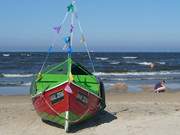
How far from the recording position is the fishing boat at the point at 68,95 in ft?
42.1

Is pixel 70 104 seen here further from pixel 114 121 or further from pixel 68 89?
pixel 114 121

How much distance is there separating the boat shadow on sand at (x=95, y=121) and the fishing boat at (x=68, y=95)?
262mm

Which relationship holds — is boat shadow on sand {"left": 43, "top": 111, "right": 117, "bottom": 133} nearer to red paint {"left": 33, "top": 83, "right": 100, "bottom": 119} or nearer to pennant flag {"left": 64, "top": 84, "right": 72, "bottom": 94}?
red paint {"left": 33, "top": 83, "right": 100, "bottom": 119}

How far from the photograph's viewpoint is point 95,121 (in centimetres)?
1436

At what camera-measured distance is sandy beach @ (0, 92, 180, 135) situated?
13031 mm

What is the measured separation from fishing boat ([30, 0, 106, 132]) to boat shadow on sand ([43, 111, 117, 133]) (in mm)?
262

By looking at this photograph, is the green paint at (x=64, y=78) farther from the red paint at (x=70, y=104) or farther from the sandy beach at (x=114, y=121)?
the sandy beach at (x=114, y=121)

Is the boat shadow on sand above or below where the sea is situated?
above

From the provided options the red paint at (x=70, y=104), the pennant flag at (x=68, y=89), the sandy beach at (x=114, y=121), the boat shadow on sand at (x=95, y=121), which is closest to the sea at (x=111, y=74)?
the sandy beach at (x=114, y=121)

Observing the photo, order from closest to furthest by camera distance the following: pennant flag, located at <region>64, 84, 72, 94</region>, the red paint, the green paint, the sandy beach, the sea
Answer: pennant flag, located at <region>64, 84, 72, 94</region> < the red paint < the sandy beach < the green paint < the sea

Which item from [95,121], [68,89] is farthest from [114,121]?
[68,89]

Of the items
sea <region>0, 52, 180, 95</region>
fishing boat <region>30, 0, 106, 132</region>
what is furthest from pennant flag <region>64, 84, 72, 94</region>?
sea <region>0, 52, 180, 95</region>

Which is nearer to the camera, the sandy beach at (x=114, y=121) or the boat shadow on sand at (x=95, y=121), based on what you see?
the sandy beach at (x=114, y=121)

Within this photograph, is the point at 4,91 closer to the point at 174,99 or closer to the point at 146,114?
the point at 174,99
